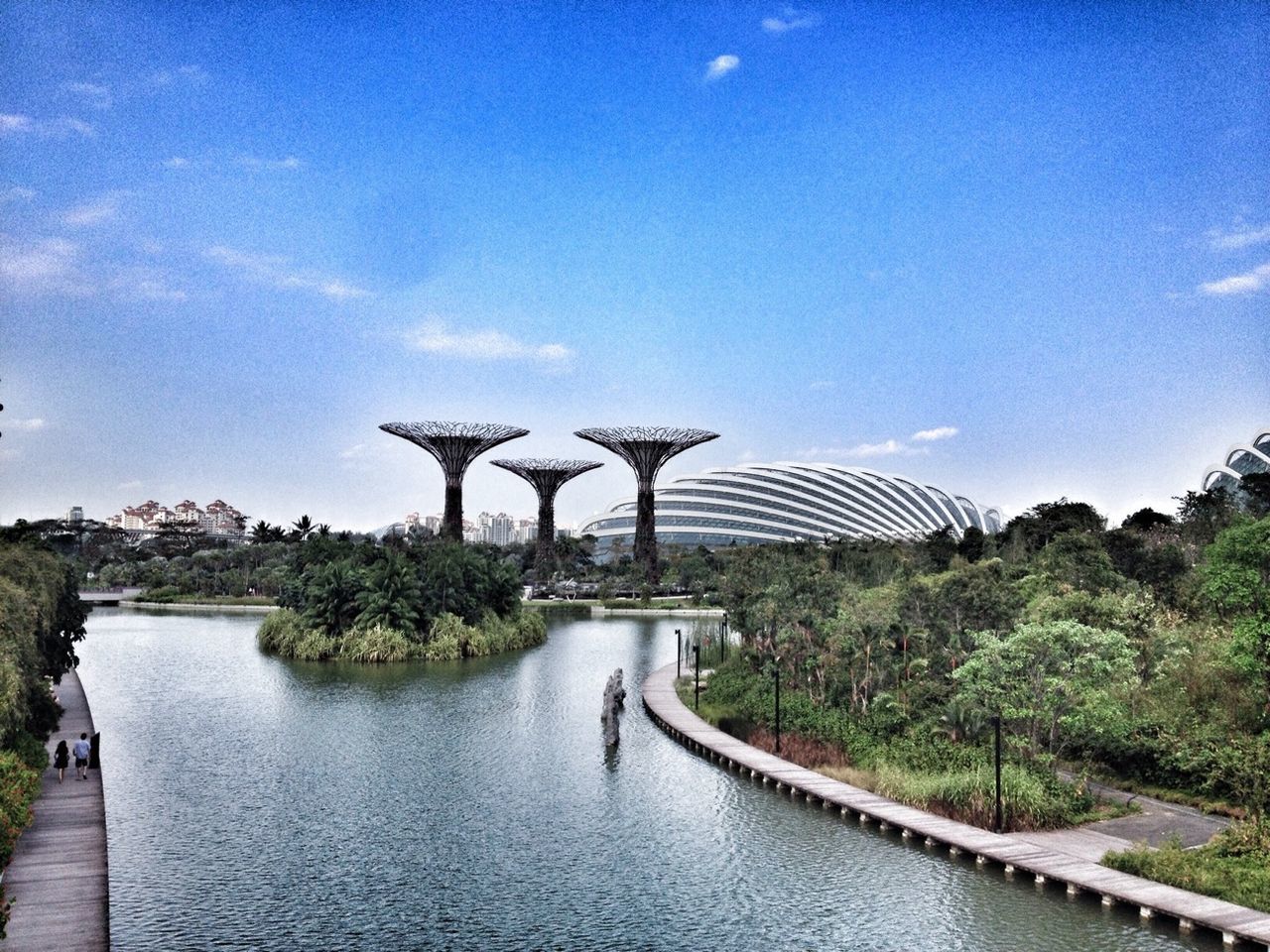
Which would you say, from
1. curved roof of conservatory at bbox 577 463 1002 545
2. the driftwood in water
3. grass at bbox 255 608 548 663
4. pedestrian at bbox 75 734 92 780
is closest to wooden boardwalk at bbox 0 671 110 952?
pedestrian at bbox 75 734 92 780

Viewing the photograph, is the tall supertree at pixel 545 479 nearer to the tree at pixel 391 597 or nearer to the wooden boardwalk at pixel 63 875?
the tree at pixel 391 597

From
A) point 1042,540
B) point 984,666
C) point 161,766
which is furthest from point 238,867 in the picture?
point 1042,540

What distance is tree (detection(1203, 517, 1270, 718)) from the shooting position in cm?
2348

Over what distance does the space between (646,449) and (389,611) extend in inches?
1589

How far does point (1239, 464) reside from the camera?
293 feet

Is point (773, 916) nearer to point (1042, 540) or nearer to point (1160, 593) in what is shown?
point (1160, 593)

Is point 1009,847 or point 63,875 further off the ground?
point 63,875

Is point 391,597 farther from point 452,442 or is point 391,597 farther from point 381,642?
point 452,442

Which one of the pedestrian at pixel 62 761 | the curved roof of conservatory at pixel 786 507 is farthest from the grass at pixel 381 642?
the curved roof of conservatory at pixel 786 507

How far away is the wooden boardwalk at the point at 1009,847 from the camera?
16.1 meters

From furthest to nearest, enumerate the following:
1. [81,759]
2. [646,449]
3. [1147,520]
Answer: [646,449] < [1147,520] < [81,759]

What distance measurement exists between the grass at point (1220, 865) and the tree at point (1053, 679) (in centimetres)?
465

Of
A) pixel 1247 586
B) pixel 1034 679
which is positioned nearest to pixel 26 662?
pixel 1034 679

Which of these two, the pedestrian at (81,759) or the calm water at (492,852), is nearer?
the calm water at (492,852)
